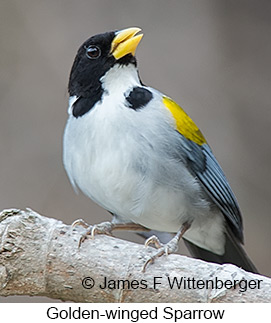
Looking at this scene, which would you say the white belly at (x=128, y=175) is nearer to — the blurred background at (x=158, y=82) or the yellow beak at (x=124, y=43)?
the yellow beak at (x=124, y=43)

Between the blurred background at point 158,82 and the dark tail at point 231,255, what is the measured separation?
106 cm

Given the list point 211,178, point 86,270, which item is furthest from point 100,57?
point 86,270

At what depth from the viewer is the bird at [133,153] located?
2389mm

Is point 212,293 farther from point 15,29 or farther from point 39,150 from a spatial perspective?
point 15,29

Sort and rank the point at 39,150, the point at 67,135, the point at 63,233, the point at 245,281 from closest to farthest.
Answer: the point at 245,281 < the point at 63,233 < the point at 67,135 < the point at 39,150

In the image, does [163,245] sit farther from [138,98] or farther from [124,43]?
[124,43]

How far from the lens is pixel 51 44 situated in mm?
4172

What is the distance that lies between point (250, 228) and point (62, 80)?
149 cm

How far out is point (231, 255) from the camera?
286 centimetres

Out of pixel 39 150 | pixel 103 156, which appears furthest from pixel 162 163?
pixel 39 150

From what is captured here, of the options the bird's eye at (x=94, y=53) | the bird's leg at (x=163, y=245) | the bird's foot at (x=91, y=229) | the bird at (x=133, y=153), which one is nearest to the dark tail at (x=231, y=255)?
the bird at (x=133, y=153)

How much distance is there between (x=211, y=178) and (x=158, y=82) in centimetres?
165

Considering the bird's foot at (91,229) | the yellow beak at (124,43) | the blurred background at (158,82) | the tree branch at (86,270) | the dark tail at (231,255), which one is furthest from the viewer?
the blurred background at (158,82)

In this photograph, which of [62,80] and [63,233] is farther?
[62,80]
